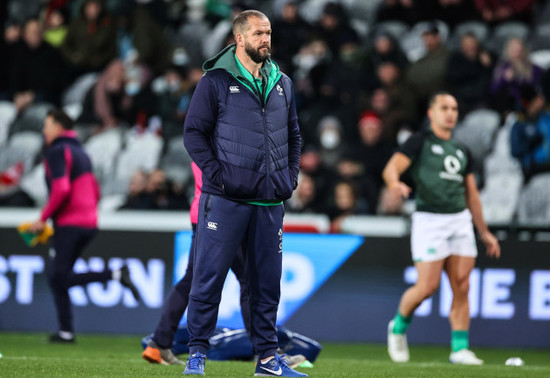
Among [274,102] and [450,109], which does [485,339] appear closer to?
[450,109]

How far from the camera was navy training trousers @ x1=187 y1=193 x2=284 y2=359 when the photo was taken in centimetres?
625

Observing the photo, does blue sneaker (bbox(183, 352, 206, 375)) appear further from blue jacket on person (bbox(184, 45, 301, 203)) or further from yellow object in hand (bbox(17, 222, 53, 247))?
yellow object in hand (bbox(17, 222, 53, 247))

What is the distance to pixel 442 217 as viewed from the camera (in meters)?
9.13

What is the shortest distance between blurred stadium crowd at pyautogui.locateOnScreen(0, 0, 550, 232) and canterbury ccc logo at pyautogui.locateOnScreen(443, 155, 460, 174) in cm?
308

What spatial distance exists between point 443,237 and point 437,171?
23.9 inches

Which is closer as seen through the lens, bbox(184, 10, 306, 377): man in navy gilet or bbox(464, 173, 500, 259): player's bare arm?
bbox(184, 10, 306, 377): man in navy gilet

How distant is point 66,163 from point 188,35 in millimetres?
7244

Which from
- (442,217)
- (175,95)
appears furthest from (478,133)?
(442,217)

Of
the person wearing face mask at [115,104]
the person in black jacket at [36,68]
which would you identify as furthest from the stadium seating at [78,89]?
the person wearing face mask at [115,104]

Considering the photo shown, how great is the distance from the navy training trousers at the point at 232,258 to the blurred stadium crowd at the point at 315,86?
5.78 meters

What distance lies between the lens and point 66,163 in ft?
34.6

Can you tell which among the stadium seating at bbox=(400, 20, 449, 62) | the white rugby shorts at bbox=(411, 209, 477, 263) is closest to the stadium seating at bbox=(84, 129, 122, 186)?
the stadium seating at bbox=(400, 20, 449, 62)

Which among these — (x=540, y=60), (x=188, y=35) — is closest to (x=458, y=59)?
(x=540, y=60)

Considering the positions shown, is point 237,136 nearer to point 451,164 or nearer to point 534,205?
point 451,164
